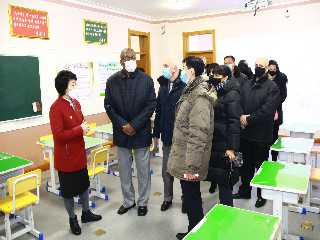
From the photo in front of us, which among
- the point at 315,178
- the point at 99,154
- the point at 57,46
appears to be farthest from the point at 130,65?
the point at 57,46

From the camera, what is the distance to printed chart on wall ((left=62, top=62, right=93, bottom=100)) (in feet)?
18.8

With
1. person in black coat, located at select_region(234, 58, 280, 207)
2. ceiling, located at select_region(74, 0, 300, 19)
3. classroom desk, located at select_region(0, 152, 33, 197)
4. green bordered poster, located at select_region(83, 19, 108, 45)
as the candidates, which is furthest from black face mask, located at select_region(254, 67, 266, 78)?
green bordered poster, located at select_region(83, 19, 108, 45)

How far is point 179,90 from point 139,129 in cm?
57

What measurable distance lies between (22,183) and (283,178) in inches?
84.3

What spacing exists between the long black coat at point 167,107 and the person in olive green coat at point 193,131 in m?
0.72

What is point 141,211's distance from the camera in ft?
11.1

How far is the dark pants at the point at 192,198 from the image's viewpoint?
254cm

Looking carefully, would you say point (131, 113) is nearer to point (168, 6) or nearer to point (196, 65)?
point (196, 65)

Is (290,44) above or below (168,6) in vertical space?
below

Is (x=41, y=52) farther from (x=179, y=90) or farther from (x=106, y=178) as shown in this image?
(x=179, y=90)

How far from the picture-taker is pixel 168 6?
21.1 feet

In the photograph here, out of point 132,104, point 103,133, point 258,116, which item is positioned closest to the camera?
point 132,104

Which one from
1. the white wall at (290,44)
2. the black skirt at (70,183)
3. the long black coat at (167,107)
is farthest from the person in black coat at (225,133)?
the white wall at (290,44)

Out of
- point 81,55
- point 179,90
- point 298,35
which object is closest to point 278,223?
point 179,90
